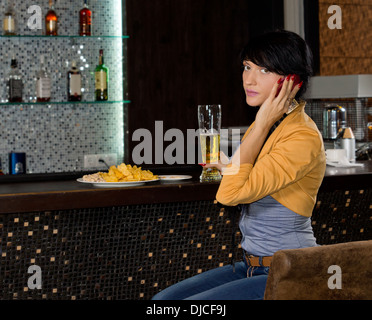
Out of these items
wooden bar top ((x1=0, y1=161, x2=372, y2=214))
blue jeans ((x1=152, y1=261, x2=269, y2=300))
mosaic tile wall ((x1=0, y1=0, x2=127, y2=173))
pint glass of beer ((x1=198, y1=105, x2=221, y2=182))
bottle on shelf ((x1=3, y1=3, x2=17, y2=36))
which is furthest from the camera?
mosaic tile wall ((x1=0, y1=0, x2=127, y2=173))

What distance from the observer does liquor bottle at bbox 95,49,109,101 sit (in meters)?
3.81

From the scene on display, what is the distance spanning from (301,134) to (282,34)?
292 mm

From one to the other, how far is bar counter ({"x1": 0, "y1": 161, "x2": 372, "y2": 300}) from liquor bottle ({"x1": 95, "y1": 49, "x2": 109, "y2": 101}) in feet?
5.18

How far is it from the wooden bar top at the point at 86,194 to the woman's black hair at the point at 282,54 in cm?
64

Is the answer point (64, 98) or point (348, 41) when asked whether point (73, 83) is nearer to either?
point (64, 98)

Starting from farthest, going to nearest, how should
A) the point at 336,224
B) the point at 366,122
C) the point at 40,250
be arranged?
the point at 366,122 → the point at 336,224 → the point at 40,250

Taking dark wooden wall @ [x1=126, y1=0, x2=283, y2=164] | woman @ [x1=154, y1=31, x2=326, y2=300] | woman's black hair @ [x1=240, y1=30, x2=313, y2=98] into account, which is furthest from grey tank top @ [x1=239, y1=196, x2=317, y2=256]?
dark wooden wall @ [x1=126, y1=0, x2=283, y2=164]

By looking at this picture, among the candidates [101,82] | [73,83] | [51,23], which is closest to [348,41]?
[101,82]

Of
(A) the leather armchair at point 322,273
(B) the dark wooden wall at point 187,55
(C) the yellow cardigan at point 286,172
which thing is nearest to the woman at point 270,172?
(C) the yellow cardigan at point 286,172

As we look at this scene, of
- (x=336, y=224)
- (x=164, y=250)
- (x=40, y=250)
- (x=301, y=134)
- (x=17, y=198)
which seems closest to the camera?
(x=301, y=134)

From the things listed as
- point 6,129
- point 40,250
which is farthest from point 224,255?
point 6,129

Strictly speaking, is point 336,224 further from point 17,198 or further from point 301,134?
point 17,198

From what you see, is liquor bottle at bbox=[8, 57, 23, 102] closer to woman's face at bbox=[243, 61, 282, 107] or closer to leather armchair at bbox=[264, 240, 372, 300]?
woman's face at bbox=[243, 61, 282, 107]

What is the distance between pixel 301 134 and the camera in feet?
4.96
